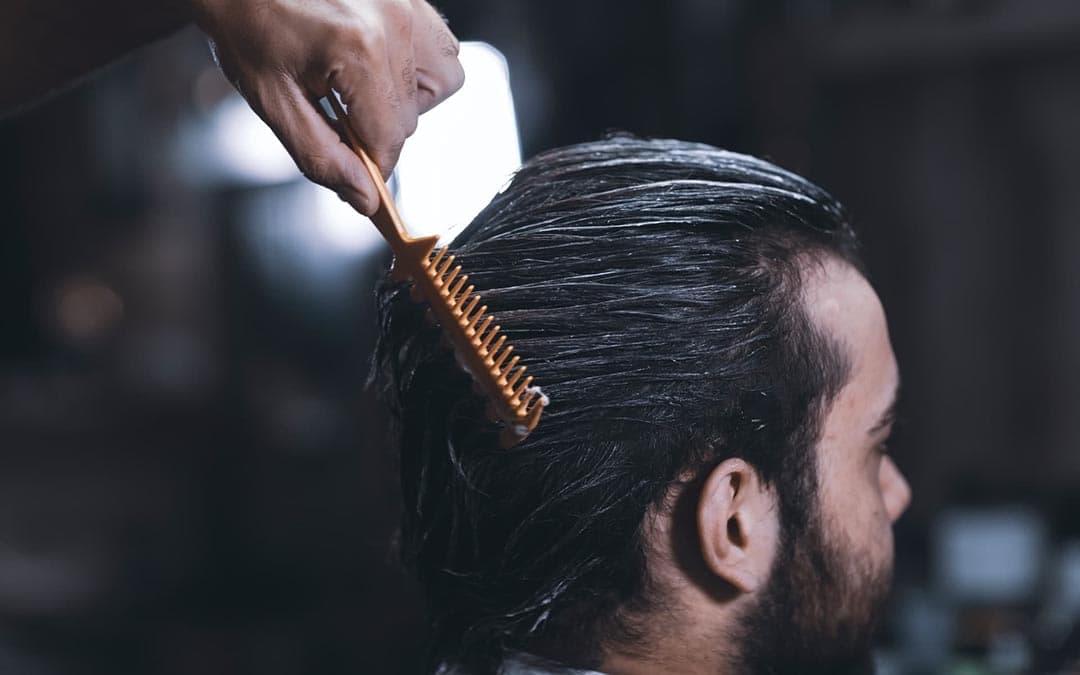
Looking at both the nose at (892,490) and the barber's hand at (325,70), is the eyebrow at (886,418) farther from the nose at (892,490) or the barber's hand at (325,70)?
the barber's hand at (325,70)

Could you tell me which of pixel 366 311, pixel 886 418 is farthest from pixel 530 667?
pixel 366 311

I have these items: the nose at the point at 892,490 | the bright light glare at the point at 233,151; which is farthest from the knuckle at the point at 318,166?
the bright light glare at the point at 233,151

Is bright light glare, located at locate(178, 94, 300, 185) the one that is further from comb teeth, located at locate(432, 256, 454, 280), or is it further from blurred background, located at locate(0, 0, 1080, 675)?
comb teeth, located at locate(432, 256, 454, 280)

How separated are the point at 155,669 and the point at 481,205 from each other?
4.71m

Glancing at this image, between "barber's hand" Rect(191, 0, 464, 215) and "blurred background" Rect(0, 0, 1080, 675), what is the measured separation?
0.41 m

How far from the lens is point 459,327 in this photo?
1.08 metres

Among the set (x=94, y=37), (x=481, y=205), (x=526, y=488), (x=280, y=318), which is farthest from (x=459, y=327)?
(x=280, y=318)

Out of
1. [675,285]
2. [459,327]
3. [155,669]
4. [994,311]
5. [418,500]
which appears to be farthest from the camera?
[155,669]

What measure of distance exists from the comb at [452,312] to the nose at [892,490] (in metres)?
0.61

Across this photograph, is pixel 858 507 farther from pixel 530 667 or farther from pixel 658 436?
pixel 530 667

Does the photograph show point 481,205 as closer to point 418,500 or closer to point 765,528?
point 418,500

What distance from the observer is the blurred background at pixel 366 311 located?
131 inches

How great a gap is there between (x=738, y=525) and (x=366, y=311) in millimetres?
4026

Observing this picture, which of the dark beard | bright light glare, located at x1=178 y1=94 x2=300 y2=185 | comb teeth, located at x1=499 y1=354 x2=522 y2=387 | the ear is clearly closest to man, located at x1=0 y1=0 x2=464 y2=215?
comb teeth, located at x1=499 y1=354 x2=522 y2=387
